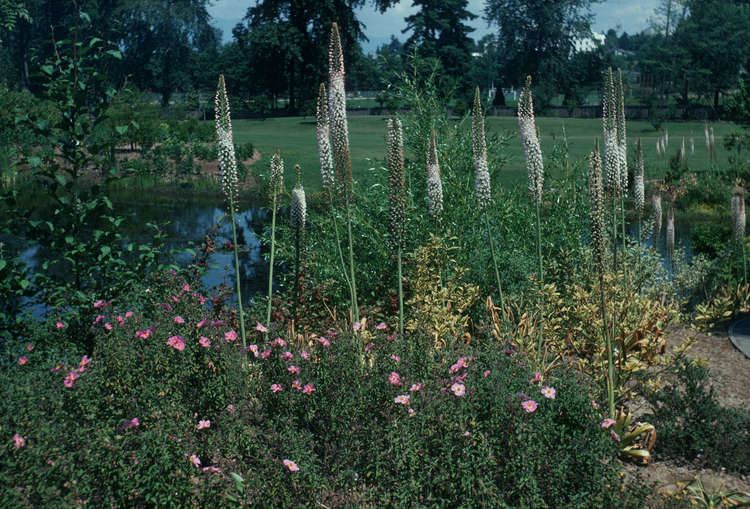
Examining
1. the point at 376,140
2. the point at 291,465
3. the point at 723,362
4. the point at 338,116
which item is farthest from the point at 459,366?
the point at 376,140

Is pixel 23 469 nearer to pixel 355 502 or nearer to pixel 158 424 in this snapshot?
pixel 158 424

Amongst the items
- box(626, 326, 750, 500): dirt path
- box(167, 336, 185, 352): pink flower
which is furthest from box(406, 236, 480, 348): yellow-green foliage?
box(167, 336, 185, 352): pink flower

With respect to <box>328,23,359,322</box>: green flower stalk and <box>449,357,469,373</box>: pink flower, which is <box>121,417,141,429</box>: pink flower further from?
<box>328,23,359,322</box>: green flower stalk

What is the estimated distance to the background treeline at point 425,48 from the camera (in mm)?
48375

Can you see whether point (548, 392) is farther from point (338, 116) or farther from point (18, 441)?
point (18, 441)

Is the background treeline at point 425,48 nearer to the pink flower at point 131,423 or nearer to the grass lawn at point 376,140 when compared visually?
the grass lawn at point 376,140

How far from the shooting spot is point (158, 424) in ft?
13.3

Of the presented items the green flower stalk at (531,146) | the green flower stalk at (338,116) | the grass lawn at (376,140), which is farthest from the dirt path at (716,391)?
the grass lawn at (376,140)

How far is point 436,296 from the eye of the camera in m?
6.77

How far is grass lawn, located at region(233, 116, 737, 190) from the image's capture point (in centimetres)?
2620

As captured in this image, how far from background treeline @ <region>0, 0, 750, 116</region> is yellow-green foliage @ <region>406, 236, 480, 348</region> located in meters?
39.1

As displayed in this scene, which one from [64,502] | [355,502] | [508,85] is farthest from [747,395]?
[508,85]

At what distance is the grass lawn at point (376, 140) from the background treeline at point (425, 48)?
2719 millimetres

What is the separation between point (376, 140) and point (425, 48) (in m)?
17.0
